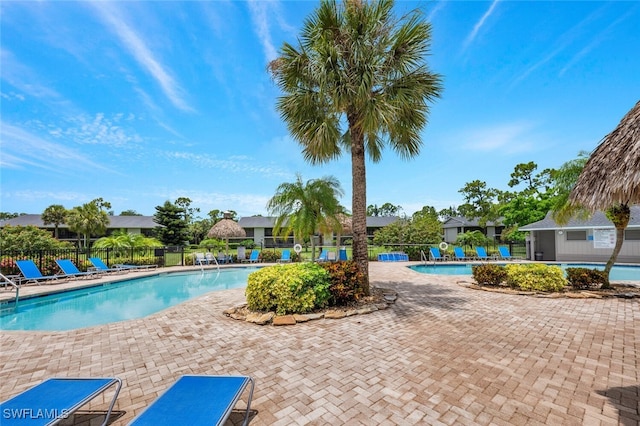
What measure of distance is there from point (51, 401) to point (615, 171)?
6.65 meters

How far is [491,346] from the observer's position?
4430 millimetres

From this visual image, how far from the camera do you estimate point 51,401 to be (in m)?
2.32

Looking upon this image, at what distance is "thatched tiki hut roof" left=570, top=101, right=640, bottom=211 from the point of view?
3.50 meters

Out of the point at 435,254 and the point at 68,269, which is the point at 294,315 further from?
the point at 435,254

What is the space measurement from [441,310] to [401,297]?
157 centimetres

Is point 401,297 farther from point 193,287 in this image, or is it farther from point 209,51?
point 209,51

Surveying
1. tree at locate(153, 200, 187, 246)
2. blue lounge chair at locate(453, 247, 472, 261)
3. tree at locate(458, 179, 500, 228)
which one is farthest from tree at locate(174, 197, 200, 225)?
tree at locate(458, 179, 500, 228)

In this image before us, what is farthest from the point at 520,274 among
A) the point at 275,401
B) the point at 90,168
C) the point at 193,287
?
the point at 90,168

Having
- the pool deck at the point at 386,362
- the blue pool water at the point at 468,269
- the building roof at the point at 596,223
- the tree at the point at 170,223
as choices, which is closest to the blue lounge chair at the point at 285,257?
the blue pool water at the point at 468,269

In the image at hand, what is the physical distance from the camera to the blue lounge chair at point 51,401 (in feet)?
6.76

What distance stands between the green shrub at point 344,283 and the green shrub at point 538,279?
5.49m

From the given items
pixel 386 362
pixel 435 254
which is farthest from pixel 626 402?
pixel 435 254

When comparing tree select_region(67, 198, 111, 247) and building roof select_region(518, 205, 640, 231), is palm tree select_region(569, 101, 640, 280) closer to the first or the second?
building roof select_region(518, 205, 640, 231)

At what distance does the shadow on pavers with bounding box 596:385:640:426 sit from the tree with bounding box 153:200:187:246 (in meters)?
37.7
